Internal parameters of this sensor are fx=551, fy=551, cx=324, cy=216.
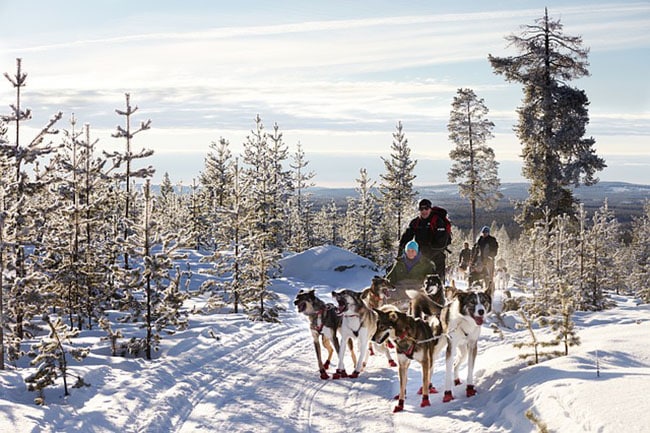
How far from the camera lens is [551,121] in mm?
22844

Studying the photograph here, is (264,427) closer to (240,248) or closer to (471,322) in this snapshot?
(471,322)

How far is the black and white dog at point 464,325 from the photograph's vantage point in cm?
745

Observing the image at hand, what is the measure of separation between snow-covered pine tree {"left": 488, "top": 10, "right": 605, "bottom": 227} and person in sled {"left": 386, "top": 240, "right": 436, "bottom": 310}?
1394 centimetres

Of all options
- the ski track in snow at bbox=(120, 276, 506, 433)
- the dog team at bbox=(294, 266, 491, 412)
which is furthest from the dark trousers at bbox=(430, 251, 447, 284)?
the ski track in snow at bbox=(120, 276, 506, 433)

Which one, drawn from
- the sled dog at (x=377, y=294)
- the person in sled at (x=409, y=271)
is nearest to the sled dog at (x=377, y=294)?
the sled dog at (x=377, y=294)

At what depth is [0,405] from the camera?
23.5 ft

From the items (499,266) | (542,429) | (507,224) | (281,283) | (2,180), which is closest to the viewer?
(542,429)

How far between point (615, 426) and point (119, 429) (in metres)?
5.72

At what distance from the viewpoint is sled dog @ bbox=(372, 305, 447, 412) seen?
25.3 ft

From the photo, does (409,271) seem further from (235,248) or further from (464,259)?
(235,248)

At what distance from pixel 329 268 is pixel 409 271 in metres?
23.7

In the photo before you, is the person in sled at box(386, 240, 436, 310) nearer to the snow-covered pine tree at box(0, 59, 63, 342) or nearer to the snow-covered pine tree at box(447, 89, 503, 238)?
the snow-covered pine tree at box(0, 59, 63, 342)

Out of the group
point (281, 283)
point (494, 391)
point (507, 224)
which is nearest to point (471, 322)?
point (494, 391)

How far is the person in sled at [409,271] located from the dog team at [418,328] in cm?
80
